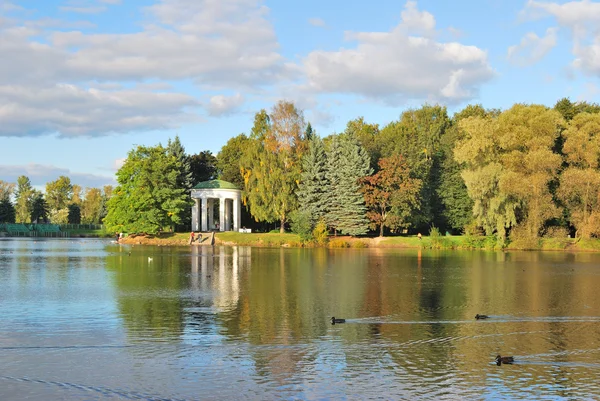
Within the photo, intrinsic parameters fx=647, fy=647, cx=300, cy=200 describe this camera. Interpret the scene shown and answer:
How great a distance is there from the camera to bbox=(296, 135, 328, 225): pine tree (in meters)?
77.7

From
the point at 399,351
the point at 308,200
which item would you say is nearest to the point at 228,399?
the point at 399,351

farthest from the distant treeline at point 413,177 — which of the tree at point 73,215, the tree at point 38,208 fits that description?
the tree at point 73,215

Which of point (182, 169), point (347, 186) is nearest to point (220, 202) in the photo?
point (182, 169)

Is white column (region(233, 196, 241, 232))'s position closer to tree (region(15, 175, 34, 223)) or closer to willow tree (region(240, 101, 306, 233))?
willow tree (region(240, 101, 306, 233))

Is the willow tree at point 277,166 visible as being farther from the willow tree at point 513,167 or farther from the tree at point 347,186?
the willow tree at point 513,167

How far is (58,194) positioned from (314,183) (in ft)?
326

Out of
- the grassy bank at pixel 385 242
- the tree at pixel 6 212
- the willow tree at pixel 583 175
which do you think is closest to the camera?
the willow tree at pixel 583 175

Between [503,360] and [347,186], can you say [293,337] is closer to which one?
[503,360]

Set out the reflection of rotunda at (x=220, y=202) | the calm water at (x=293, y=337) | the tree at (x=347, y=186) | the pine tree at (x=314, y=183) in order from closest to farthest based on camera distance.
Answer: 1. the calm water at (x=293, y=337)
2. the tree at (x=347, y=186)
3. the pine tree at (x=314, y=183)
4. the reflection of rotunda at (x=220, y=202)

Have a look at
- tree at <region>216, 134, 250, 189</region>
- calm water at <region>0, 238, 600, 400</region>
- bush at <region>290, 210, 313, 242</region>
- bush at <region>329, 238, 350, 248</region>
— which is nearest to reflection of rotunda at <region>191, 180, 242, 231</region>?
tree at <region>216, 134, 250, 189</region>

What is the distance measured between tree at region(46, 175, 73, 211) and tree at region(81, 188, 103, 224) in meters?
4.65

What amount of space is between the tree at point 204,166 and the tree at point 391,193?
120 ft

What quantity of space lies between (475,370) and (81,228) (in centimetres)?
12253

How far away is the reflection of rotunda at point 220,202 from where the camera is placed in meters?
88.1
